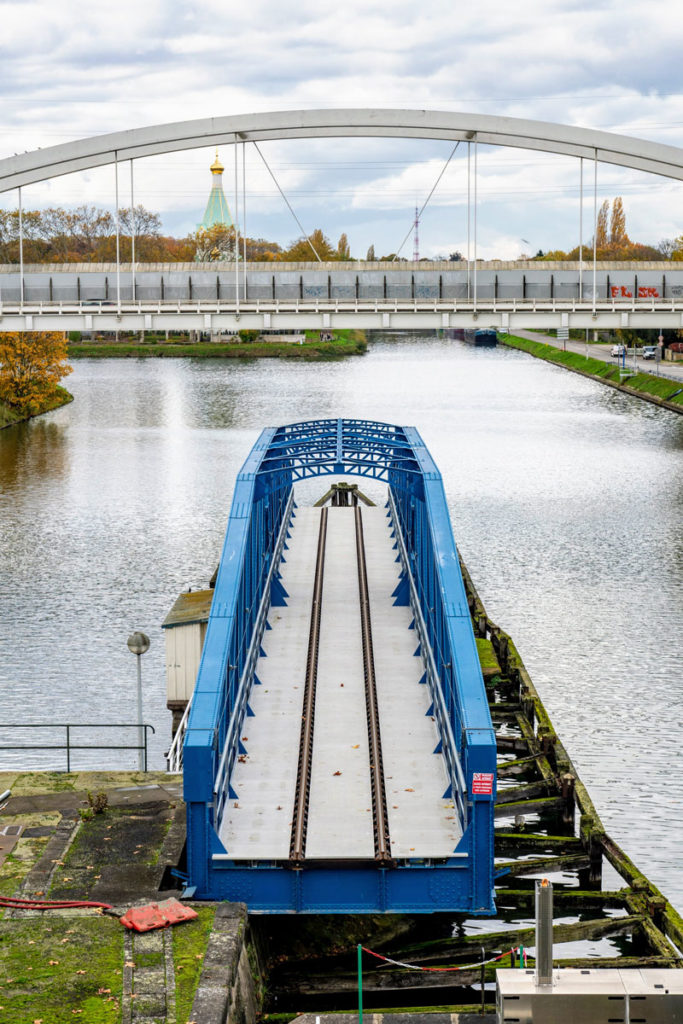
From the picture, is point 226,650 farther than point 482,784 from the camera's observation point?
Yes

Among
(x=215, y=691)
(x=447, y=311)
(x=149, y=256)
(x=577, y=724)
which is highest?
(x=149, y=256)

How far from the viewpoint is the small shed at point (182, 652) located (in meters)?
24.9

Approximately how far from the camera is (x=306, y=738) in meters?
19.8

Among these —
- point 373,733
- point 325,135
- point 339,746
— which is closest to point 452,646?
point 373,733

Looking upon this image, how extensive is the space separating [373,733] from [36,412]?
212 ft

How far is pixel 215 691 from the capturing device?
17219 mm

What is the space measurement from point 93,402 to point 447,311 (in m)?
43.7

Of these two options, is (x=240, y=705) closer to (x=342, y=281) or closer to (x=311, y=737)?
(x=311, y=737)

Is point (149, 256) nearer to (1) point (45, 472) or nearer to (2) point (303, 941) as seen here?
(1) point (45, 472)

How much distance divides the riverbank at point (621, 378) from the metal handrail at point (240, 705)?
A: 55198 mm

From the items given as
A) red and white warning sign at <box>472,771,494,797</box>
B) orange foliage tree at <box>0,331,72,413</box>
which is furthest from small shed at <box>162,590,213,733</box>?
orange foliage tree at <box>0,331,72,413</box>

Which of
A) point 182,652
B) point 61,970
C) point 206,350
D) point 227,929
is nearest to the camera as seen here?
point 61,970

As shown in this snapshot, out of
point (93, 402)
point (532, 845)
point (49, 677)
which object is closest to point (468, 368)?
point (93, 402)

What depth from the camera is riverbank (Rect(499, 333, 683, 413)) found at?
82.2 meters
